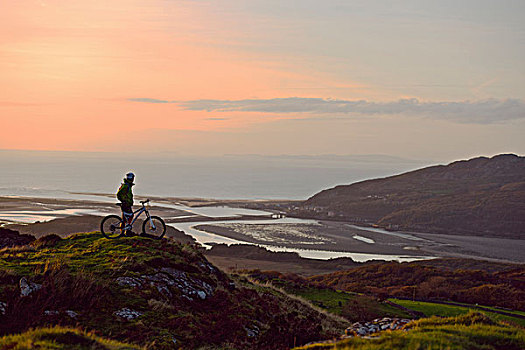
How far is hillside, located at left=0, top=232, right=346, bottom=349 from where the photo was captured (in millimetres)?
12016

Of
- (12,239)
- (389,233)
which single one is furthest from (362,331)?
(389,233)

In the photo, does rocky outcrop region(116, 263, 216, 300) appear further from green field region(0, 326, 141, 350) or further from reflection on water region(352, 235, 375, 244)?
reflection on water region(352, 235, 375, 244)

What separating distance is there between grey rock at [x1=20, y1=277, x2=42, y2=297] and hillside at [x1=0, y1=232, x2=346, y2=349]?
0.03 m

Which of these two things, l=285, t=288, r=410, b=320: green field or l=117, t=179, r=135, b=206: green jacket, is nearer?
l=117, t=179, r=135, b=206: green jacket

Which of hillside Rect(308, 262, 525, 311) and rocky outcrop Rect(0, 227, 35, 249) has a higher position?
rocky outcrop Rect(0, 227, 35, 249)

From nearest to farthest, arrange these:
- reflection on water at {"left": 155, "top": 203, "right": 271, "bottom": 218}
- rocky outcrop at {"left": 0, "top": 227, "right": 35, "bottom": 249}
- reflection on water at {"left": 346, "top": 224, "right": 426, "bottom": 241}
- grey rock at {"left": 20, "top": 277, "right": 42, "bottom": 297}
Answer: grey rock at {"left": 20, "top": 277, "right": 42, "bottom": 297}
rocky outcrop at {"left": 0, "top": 227, "right": 35, "bottom": 249}
reflection on water at {"left": 346, "top": 224, "right": 426, "bottom": 241}
reflection on water at {"left": 155, "top": 203, "right": 271, "bottom": 218}

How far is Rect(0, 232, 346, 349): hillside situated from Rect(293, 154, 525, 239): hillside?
98.0m

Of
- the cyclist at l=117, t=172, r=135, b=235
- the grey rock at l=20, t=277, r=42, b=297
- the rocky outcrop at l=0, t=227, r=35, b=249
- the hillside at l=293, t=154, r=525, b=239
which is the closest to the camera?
the grey rock at l=20, t=277, r=42, b=297

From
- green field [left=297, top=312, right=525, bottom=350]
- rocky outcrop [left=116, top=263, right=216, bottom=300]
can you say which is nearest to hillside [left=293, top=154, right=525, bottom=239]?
rocky outcrop [left=116, top=263, right=216, bottom=300]

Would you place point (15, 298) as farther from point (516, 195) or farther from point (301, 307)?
point (516, 195)

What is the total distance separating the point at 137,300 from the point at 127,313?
990mm

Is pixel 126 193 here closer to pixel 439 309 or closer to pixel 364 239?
pixel 439 309

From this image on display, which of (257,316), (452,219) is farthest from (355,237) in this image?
(257,316)

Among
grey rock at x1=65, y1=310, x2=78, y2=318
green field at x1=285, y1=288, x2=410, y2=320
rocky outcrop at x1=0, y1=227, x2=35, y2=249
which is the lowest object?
green field at x1=285, y1=288, x2=410, y2=320
